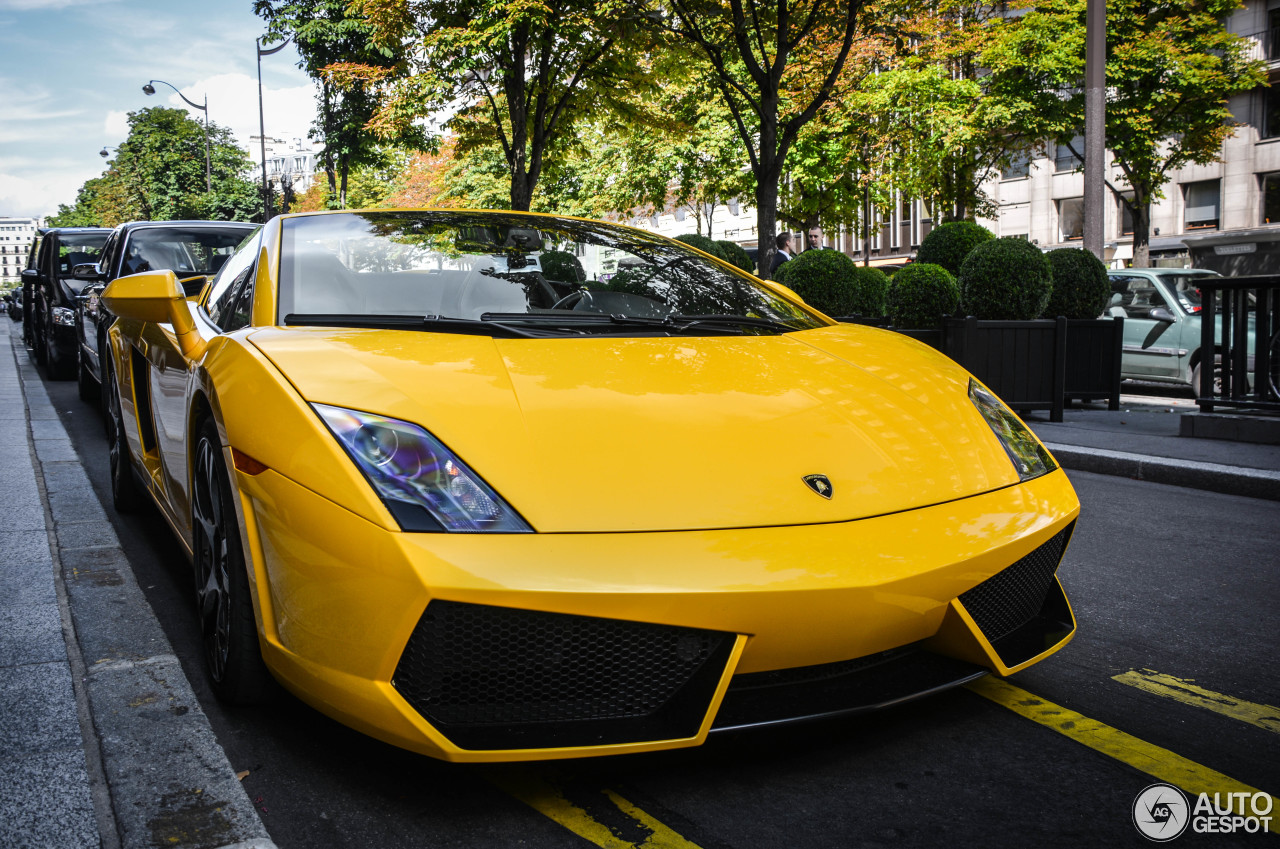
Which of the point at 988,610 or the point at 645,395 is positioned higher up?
the point at 645,395

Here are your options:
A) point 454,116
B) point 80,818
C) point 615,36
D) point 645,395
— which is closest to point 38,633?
point 80,818

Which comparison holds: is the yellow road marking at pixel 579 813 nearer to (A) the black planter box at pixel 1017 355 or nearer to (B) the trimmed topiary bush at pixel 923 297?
(A) the black planter box at pixel 1017 355

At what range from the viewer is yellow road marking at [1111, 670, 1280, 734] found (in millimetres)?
2641

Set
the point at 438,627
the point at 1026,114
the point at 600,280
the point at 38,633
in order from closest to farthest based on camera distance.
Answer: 1. the point at 438,627
2. the point at 38,633
3. the point at 600,280
4. the point at 1026,114

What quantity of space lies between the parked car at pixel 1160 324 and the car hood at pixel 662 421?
1092 centimetres

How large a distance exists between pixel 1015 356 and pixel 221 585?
8098 mm

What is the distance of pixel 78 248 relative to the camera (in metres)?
14.3

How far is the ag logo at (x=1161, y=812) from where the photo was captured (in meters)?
2.05

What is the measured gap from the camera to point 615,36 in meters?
14.1

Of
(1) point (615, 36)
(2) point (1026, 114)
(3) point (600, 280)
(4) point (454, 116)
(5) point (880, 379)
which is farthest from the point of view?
(2) point (1026, 114)

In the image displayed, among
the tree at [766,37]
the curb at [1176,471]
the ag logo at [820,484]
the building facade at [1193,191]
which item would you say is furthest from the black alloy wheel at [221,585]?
the building facade at [1193,191]

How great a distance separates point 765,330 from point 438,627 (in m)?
1.59

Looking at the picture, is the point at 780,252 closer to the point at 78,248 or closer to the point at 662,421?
the point at 78,248

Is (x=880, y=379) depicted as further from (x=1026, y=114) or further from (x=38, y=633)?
(x=1026, y=114)
